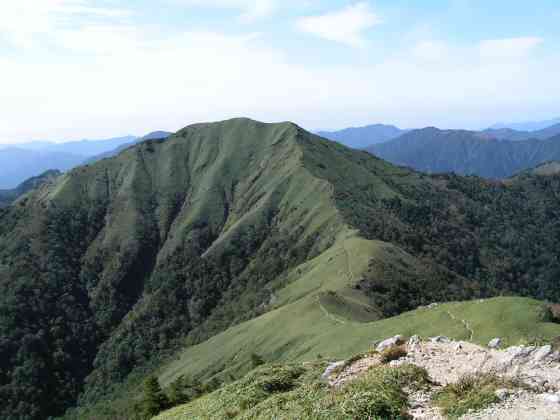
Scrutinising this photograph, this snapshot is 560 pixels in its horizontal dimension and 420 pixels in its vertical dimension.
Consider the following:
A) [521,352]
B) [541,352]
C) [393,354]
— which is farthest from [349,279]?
[541,352]

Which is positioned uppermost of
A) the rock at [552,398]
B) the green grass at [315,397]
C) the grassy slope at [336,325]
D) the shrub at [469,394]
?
the rock at [552,398]

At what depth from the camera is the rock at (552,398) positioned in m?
23.0

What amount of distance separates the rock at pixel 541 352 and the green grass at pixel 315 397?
6.53 metres

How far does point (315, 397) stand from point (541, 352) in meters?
13.7

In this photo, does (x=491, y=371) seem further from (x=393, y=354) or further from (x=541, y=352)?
(x=393, y=354)

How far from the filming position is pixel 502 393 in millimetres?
23969

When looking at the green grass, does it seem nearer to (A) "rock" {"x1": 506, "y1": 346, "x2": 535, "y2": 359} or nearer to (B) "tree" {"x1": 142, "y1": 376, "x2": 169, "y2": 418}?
(A) "rock" {"x1": 506, "y1": 346, "x2": 535, "y2": 359}

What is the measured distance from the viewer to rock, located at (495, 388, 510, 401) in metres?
23.8

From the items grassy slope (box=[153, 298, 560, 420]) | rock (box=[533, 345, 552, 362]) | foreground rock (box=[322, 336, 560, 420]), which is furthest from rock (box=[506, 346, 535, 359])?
grassy slope (box=[153, 298, 560, 420])

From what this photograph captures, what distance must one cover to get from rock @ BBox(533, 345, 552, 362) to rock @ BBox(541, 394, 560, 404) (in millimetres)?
4830

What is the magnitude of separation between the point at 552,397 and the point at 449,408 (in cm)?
486

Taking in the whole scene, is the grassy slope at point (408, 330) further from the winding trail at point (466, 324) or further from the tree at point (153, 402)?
the tree at point (153, 402)

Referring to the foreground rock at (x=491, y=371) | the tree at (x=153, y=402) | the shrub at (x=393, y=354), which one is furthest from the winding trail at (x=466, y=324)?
the tree at (x=153, y=402)

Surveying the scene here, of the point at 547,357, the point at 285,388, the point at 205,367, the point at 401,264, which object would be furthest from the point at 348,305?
the point at 547,357
